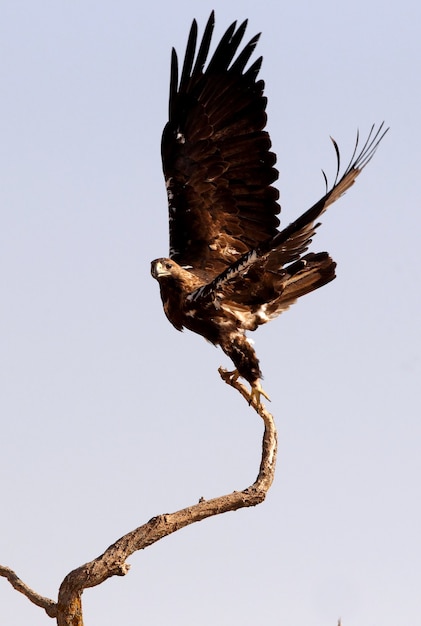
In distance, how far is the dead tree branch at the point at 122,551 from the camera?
9.61 meters

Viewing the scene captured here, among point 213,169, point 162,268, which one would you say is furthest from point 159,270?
point 213,169

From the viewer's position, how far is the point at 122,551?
9672 mm

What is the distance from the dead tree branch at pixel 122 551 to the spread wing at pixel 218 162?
237cm

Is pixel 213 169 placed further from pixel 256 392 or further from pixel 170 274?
pixel 256 392

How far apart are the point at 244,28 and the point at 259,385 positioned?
10.9 ft

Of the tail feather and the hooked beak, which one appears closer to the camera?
the tail feather

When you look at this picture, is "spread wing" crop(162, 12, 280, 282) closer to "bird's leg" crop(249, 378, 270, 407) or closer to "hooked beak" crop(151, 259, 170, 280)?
"hooked beak" crop(151, 259, 170, 280)

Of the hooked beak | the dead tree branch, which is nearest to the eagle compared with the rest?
the hooked beak

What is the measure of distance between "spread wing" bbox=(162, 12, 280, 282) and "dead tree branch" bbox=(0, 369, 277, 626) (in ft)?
7.78

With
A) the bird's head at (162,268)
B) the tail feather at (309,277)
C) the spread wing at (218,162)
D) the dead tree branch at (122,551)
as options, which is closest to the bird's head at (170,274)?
the bird's head at (162,268)

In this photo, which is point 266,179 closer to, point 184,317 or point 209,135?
point 209,135

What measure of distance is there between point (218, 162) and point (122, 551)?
3.93 m

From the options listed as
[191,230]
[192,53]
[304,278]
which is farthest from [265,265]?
[192,53]

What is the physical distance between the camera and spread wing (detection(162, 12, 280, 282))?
1202 cm
